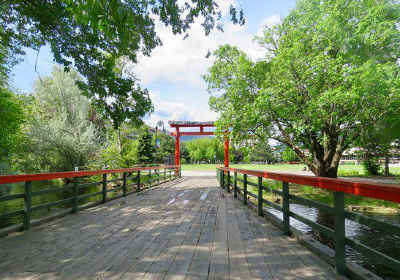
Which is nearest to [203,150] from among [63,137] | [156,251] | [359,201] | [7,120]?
[63,137]

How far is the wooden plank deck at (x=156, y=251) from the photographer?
2477mm

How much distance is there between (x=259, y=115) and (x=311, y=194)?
4870 millimetres

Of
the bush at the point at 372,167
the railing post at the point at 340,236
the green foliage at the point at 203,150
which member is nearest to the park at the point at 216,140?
the railing post at the point at 340,236

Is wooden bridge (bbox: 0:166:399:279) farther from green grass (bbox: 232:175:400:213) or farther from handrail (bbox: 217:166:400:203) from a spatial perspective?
green grass (bbox: 232:175:400:213)

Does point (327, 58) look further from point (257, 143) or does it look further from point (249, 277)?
point (249, 277)

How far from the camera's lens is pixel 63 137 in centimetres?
1733

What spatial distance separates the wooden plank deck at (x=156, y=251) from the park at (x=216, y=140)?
24 mm

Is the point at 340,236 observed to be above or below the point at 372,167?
above

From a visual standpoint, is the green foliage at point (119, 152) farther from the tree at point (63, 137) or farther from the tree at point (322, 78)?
the tree at point (322, 78)

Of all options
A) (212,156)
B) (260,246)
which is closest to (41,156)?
(260,246)

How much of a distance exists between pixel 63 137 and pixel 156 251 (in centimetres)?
1654

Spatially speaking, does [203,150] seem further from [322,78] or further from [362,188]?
[362,188]

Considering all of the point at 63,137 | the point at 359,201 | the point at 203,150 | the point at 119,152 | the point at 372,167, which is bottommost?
the point at 359,201

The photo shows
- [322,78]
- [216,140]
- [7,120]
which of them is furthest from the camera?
[216,140]
